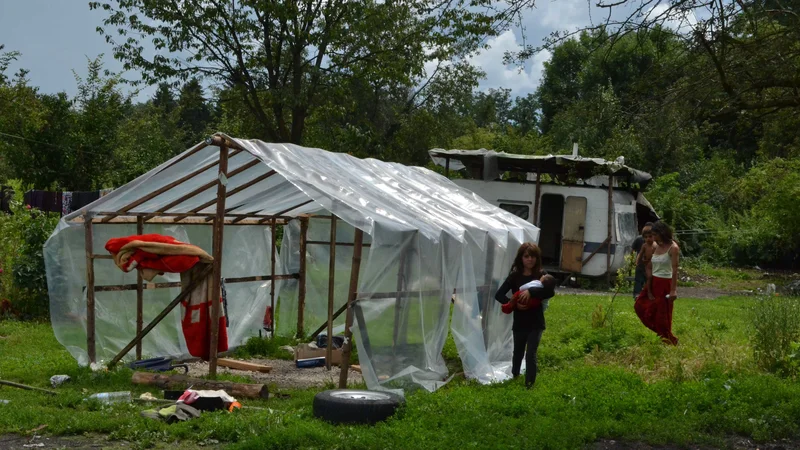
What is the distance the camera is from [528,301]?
8.88 metres

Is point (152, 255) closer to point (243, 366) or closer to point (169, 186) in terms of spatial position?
point (169, 186)

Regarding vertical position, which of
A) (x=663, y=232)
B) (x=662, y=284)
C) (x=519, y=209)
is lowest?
(x=662, y=284)

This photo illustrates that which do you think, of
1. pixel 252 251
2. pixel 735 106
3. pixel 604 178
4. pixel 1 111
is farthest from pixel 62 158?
pixel 735 106

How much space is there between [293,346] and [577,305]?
6.47 meters

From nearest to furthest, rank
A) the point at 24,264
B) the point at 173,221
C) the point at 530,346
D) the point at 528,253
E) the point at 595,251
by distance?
the point at 530,346, the point at 528,253, the point at 173,221, the point at 24,264, the point at 595,251

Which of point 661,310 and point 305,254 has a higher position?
point 305,254

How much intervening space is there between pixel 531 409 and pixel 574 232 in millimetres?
14499

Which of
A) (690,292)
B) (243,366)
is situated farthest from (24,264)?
(690,292)

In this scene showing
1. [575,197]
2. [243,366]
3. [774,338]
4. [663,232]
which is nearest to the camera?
[774,338]

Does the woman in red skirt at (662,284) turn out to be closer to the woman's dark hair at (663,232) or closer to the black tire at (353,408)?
the woman's dark hair at (663,232)

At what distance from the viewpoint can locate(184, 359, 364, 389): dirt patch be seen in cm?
973

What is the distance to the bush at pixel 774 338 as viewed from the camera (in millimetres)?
9406

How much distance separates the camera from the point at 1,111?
24469 mm

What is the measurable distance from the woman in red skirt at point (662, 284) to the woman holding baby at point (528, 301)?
2.27 metres
